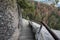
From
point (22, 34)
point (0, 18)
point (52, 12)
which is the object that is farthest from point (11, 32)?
point (52, 12)

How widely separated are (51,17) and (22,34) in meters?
5.24

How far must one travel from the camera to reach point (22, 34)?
22.9ft

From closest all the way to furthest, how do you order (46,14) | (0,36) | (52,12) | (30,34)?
1. (0,36)
2. (30,34)
3. (46,14)
4. (52,12)

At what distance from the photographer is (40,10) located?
40.1ft

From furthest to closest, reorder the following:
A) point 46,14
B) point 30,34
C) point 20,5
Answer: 1. point 46,14
2. point 20,5
3. point 30,34

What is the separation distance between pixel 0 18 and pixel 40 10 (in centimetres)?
756

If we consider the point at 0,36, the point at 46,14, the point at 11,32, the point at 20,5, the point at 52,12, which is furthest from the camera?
the point at 52,12

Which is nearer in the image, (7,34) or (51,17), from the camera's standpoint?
(7,34)

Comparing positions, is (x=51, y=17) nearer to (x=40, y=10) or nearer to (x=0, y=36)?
(x=40, y=10)

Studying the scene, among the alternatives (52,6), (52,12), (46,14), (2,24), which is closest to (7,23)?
(2,24)

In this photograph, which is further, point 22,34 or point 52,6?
point 52,6

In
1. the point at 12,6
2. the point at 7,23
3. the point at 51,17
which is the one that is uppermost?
the point at 12,6

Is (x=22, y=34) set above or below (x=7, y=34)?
below

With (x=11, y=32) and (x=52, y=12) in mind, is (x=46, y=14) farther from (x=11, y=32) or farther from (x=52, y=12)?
(x=11, y=32)
